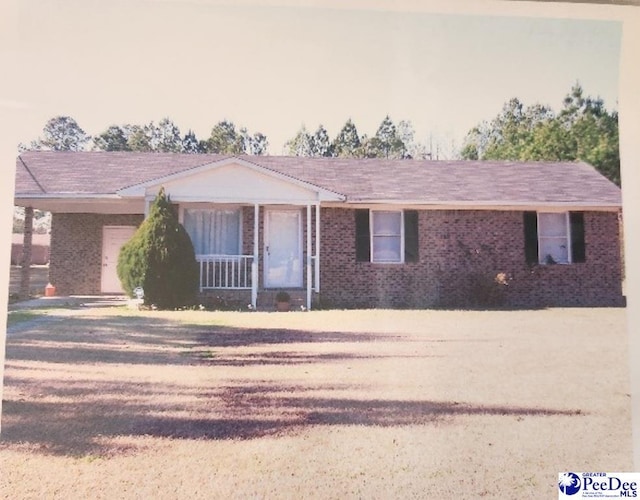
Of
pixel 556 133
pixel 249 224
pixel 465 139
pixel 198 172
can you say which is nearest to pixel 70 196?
pixel 198 172

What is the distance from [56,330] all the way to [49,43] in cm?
168

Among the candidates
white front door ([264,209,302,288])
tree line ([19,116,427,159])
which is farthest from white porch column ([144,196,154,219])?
white front door ([264,209,302,288])

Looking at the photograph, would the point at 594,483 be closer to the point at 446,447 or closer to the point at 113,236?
the point at 446,447

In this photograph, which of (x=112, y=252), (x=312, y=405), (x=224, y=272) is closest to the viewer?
(x=312, y=405)

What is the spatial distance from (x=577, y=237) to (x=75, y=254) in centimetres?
351

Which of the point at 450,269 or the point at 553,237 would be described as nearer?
the point at 450,269

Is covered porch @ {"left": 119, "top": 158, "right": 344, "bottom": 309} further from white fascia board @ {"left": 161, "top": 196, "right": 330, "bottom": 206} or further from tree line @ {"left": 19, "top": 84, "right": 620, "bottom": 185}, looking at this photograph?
tree line @ {"left": 19, "top": 84, "right": 620, "bottom": 185}

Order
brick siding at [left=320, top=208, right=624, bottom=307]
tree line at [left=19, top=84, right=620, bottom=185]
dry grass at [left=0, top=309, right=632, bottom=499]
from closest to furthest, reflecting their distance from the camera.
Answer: dry grass at [left=0, top=309, right=632, bottom=499] < tree line at [left=19, top=84, right=620, bottom=185] < brick siding at [left=320, top=208, right=624, bottom=307]

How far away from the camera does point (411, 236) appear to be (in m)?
4.01

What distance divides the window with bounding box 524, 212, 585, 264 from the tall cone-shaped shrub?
2.54m

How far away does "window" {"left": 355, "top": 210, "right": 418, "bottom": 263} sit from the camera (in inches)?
153

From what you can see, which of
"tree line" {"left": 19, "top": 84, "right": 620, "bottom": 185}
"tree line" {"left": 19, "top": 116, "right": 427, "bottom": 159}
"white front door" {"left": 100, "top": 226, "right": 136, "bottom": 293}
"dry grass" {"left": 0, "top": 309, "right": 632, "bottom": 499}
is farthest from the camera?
"white front door" {"left": 100, "top": 226, "right": 136, "bottom": 293}

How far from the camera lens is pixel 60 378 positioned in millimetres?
2744

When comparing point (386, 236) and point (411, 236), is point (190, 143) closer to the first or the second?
point (386, 236)
